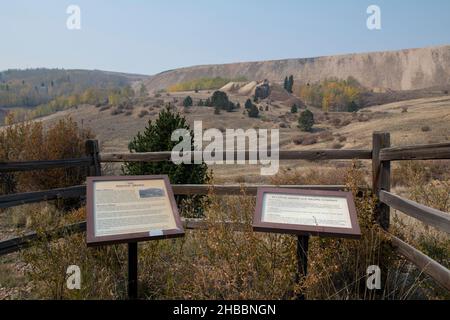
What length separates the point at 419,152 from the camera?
421cm

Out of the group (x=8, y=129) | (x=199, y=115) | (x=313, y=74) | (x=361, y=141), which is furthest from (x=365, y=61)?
(x=8, y=129)

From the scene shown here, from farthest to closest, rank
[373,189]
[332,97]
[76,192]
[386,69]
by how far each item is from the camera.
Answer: [386,69]
[332,97]
[76,192]
[373,189]

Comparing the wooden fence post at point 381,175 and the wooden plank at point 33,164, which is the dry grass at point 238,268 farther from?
the wooden plank at point 33,164

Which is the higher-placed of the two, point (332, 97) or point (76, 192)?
point (332, 97)

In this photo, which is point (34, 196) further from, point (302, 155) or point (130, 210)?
point (302, 155)

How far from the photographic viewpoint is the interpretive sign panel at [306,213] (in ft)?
12.1

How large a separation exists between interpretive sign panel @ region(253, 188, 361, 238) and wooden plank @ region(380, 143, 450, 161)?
2.69 ft

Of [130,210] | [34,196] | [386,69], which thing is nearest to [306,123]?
[34,196]

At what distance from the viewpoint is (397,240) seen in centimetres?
466

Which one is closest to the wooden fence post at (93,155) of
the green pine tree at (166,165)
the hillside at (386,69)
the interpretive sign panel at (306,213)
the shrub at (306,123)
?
the green pine tree at (166,165)

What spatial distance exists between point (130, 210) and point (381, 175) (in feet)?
10.0

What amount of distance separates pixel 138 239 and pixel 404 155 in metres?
2.87

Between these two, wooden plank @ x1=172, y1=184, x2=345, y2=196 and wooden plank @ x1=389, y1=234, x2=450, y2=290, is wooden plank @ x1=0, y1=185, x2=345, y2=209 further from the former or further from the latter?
wooden plank @ x1=389, y1=234, x2=450, y2=290
